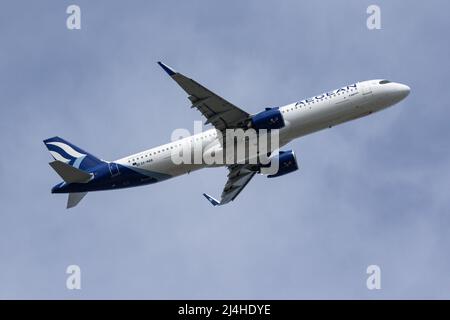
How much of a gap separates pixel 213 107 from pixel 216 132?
342 cm

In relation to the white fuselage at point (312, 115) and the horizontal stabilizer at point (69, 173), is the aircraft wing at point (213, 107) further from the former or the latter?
the horizontal stabilizer at point (69, 173)

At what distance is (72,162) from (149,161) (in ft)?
24.9

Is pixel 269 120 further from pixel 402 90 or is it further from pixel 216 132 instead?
pixel 402 90

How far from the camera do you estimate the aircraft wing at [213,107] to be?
272 ft

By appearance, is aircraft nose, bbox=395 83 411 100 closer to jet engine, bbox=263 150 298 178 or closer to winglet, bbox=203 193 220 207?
jet engine, bbox=263 150 298 178

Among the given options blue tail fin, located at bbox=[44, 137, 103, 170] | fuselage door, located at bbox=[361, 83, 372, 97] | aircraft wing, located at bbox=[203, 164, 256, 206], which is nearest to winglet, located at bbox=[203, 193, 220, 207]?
aircraft wing, located at bbox=[203, 164, 256, 206]

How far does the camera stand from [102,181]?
292 ft

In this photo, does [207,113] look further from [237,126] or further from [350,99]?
[350,99]

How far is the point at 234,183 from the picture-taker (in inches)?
3799

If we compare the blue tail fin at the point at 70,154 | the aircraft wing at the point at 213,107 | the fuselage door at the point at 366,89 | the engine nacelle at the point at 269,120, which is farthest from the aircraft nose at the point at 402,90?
the blue tail fin at the point at 70,154

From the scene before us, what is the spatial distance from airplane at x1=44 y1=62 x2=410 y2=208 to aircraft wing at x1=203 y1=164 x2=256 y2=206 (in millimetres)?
2650

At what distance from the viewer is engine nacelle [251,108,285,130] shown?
86000 millimetres

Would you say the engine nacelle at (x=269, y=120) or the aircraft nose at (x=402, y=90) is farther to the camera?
the aircraft nose at (x=402, y=90)

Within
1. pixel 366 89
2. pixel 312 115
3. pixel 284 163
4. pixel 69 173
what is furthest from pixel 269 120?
pixel 69 173
